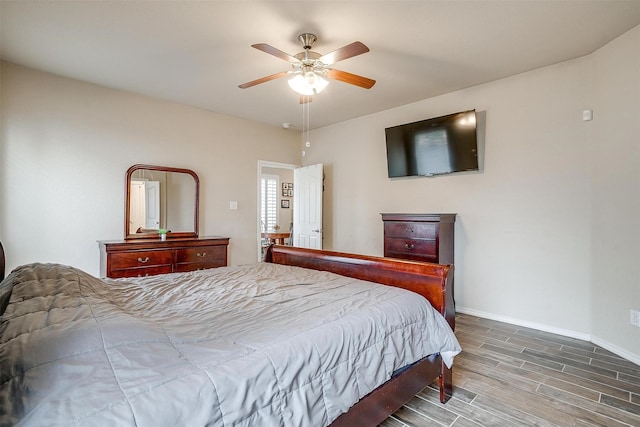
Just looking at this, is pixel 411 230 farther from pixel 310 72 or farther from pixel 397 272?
pixel 310 72

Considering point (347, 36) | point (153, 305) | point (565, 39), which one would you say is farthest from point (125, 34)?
point (565, 39)

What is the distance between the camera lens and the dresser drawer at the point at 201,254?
3.81 m

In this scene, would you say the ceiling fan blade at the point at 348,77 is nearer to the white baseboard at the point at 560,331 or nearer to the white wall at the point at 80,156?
the white wall at the point at 80,156

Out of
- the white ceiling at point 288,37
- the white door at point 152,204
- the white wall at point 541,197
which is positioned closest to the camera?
the white ceiling at point 288,37

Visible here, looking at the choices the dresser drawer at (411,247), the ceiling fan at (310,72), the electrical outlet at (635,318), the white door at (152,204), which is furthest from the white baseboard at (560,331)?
the white door at (152,204)

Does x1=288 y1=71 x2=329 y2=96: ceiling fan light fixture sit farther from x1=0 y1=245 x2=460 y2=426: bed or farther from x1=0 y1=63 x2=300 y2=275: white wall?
x1=0 y1=63 x2=300 y2=275: white wall

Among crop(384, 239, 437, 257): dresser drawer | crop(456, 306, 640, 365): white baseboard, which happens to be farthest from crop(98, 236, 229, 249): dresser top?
crop(456, 306, 640, 365): white baseboard

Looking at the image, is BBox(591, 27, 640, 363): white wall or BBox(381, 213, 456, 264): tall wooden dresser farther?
BBox(381, 213, 456, 264): tall wooden dresser

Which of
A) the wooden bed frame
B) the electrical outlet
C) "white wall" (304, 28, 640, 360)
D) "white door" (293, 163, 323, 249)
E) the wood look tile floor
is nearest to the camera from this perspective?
the wooden bed frame

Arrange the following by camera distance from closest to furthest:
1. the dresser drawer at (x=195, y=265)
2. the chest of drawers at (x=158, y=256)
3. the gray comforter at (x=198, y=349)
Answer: the gray comforter at (x=198, y=349) → the chest of drawers at (x=158, y=256) → the dresser drawer at (x=195, y=265)

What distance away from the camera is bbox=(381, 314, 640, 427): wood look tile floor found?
1835 millimetres

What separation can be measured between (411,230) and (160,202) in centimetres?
322

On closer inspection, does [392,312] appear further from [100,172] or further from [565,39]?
[100,172]

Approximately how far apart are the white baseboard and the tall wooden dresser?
67cm
